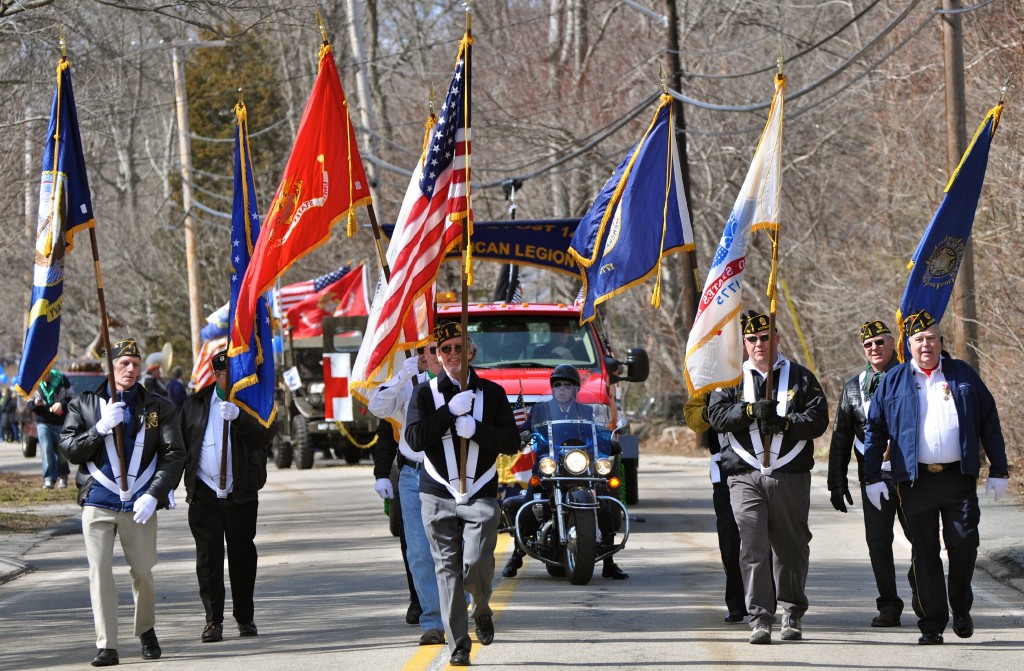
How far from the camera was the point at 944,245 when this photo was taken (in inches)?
472

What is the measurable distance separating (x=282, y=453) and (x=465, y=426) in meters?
22.0

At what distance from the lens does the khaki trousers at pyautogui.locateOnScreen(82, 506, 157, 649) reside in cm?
928

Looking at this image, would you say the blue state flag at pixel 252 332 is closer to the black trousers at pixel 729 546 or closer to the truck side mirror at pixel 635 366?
the black trousers at pixel 729 546

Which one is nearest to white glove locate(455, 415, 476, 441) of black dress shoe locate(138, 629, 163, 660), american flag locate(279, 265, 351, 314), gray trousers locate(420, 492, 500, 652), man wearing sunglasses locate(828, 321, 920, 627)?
gray trousers locate(420, 492, 500, 652)

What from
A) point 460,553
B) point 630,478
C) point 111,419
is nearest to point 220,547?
point 111,419

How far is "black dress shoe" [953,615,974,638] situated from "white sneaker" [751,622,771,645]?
1.09 m

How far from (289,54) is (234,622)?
135 feet

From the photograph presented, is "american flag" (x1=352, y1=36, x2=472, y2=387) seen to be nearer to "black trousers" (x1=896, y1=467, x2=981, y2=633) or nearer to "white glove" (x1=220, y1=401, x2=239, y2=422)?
"white glove" (x1=220, y1=401, x2=239, y2=422)

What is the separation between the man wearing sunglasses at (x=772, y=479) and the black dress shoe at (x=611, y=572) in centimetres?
289

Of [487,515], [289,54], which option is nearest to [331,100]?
[487,515]

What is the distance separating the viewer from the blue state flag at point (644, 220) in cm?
1315

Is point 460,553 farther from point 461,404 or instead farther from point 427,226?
point 427,226

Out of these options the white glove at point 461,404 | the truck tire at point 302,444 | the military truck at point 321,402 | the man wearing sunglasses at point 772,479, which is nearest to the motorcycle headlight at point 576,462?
the man wearing sunglasses at point 772,479

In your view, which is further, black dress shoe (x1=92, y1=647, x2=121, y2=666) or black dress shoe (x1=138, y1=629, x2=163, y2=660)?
black dress shoe (x1=138, y1=629, x2=163, y2=660)
